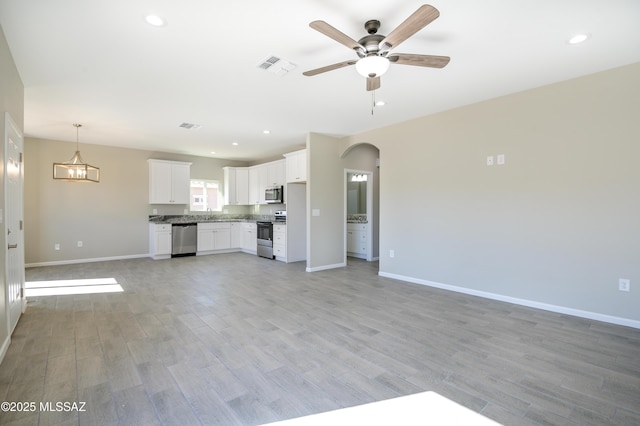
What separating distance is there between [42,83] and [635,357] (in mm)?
6598

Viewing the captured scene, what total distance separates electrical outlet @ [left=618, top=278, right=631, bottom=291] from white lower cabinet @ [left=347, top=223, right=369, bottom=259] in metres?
4.42

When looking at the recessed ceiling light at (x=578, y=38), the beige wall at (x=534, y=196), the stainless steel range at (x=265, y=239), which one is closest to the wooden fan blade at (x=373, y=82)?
the recessed ceiling light at (x=578, y=38)

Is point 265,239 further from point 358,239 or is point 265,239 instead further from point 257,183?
point 358,239

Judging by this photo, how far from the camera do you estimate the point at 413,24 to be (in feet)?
6.40

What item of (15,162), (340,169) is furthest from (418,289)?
(15,162)

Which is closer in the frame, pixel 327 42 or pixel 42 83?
pixel 327 42

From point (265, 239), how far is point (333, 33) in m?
5.84

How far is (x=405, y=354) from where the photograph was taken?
8.22 feet

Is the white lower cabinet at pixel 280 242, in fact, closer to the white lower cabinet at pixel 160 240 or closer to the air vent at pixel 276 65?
the white lower cabinet at pixel 160 240

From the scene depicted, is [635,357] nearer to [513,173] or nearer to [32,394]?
[513,173]

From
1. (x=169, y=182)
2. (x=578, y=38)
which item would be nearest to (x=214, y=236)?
(x=169, y=182)

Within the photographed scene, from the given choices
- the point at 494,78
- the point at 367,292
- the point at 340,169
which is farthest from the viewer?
the point at 340,169

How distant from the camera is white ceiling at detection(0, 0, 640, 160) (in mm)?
2211

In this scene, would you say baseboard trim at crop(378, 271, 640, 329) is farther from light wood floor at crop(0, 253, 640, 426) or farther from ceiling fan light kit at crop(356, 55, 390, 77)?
ceiling fan light kit at crop(356, 55, 390, 77)
